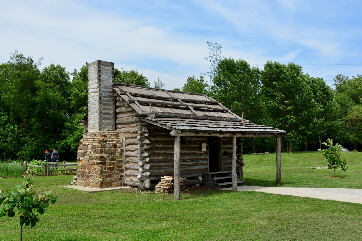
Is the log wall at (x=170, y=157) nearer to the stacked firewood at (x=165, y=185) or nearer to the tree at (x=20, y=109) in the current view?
the stacked firewood at (x=165, y=185)

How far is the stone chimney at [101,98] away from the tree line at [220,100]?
Result: 21095 mm

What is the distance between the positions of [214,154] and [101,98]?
6.80m

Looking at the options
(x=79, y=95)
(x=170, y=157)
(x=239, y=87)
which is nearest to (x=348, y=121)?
(x=239, y=87)

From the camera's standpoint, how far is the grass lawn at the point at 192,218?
8.28 metres

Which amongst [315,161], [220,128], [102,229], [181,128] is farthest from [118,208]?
[315,161]

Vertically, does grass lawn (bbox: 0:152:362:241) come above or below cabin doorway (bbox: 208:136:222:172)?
below

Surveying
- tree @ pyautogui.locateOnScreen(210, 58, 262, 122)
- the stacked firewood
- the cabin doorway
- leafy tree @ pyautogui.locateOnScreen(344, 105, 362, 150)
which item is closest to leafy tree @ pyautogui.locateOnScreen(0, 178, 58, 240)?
the stacked firewood

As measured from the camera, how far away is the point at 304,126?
143ft

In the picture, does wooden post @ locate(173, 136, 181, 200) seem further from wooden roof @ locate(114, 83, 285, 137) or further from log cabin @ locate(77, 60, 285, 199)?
log cabin @ locate(77, 60, 285, 199)

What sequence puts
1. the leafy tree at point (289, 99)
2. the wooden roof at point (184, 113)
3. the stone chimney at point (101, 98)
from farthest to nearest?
the leafy tree at point (289, 99), the stone chimney at point (101, 98), the wooden roof at point (184, 113)

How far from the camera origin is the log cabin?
629 inches

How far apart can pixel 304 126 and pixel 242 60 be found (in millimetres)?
12337

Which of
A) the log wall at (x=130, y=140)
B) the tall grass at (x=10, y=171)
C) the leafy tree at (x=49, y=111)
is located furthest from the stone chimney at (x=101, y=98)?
the leafy tree at (x=49, y=111)

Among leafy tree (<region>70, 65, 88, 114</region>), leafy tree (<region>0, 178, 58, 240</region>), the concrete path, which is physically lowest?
the concrete path
